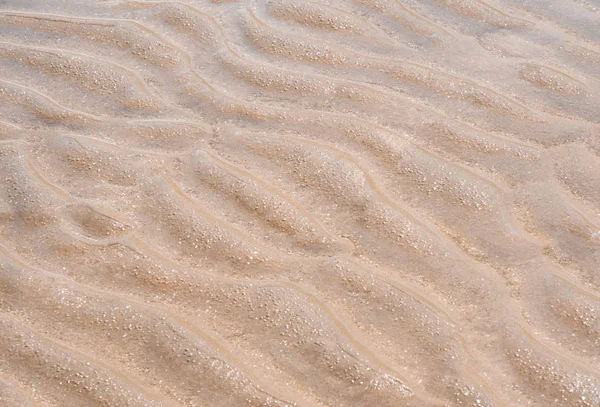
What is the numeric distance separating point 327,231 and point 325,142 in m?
0.81

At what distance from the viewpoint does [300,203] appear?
15.9ft

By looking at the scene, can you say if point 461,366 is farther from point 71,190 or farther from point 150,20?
point 150,20

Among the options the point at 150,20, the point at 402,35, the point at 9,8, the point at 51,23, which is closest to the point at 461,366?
the point at 402,35

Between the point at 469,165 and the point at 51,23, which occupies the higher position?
the point at 469,165

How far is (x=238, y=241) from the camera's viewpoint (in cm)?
458

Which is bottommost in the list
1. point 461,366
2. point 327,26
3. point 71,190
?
point 71,190

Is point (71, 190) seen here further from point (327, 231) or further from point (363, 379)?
point (363, 379)

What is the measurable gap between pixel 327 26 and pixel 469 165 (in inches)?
74.6

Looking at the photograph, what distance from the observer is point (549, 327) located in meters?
4.18

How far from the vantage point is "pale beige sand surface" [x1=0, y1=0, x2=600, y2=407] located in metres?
4.00

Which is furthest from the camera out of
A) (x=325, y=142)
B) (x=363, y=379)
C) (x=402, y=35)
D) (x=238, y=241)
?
(x=402, y=35)

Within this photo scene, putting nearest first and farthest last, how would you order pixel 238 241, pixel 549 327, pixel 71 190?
pixel 549 327, pixel 238 241, pixel 71 190

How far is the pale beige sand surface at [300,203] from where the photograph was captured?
4.00 meters

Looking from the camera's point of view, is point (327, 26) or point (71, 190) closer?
point (71, 190)
